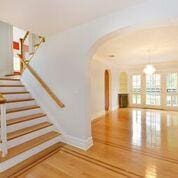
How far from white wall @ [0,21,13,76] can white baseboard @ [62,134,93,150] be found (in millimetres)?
3760

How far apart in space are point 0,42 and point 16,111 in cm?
335

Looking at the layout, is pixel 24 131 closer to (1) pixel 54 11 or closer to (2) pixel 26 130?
(2) pixel 26 130

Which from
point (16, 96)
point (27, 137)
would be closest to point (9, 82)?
point (16, 96)

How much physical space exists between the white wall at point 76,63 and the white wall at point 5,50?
2.41 meters

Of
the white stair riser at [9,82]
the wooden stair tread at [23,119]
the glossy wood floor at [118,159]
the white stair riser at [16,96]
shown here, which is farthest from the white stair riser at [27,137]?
the white stair riser at [9,82]

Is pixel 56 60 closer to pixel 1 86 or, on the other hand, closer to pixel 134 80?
pixel 1 86

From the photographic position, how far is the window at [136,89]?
805cm

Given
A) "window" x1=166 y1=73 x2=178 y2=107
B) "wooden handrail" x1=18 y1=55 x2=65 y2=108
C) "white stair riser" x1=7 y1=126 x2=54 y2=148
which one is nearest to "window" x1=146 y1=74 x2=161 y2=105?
"window" x1=166 y1=73 x2=178 y2=107

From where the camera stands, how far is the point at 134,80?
8211mm

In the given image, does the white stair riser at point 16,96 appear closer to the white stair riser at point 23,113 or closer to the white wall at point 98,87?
the white stair riser at point 23,113

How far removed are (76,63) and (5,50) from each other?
148 inches

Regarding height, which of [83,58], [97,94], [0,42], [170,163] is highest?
[0,42]

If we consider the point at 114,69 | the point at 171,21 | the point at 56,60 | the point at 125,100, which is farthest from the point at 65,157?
the point at 125,100

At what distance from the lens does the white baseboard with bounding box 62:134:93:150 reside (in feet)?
9.64
